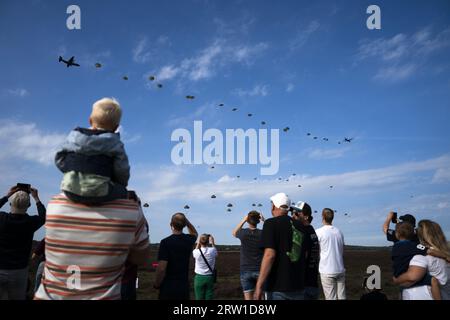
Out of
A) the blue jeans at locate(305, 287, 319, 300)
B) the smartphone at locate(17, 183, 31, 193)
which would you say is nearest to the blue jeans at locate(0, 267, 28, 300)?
the smartphone at locate(17, 183, 31, 193)

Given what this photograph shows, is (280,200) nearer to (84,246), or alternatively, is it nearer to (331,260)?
(331,260)

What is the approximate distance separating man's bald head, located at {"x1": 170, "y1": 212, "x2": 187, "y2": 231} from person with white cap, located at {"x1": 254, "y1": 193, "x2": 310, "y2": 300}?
1.95 meters

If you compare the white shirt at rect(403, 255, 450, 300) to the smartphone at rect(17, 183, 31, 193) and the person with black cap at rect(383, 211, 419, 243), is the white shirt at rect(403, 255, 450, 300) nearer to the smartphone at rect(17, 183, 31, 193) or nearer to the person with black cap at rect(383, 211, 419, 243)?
the person with black cap at rect(383, 211, 419, 243)

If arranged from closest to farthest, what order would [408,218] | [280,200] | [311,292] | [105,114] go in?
[105,114], [280,200], [311,292], [408,218]

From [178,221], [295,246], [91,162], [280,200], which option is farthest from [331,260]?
[91,162]

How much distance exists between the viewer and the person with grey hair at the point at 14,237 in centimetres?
620

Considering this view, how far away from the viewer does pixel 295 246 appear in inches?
233

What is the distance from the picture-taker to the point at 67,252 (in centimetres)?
294

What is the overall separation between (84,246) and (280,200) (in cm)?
385

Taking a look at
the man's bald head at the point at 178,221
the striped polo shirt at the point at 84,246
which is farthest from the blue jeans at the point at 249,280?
the striped polo shirt at the point at 84,246

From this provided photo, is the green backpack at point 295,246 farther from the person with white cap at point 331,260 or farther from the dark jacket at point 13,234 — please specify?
the dark jacket at point 13,234
